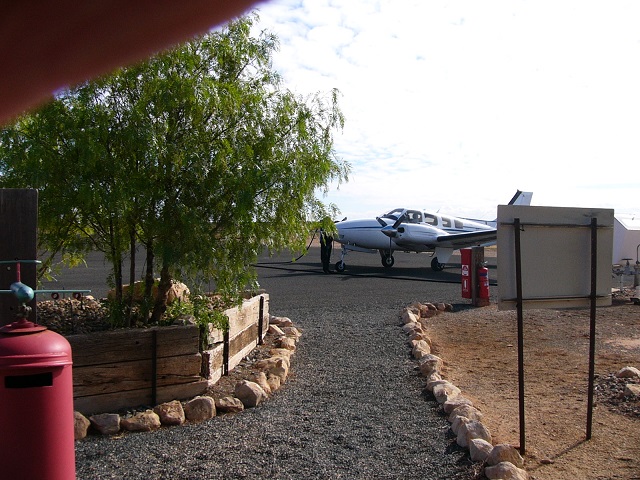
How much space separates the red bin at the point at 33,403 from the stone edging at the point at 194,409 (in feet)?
Result: 6.22

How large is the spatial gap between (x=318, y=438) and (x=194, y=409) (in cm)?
112

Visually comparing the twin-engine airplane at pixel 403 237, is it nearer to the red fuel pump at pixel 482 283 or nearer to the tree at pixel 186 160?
the red fuel pump at pixel 482 283

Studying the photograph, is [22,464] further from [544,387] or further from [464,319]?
[464,319]

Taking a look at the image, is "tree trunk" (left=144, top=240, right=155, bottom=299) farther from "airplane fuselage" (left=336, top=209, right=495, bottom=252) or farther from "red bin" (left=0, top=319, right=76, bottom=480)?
"airplane fuselage" (left=336, top=209, right=495, bottom=252)

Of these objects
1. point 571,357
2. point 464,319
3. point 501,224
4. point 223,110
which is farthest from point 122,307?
point 464,319

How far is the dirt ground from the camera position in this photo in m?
4.61

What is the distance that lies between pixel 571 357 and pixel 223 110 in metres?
5.76

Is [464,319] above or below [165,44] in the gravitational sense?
below

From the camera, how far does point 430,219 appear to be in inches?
1063

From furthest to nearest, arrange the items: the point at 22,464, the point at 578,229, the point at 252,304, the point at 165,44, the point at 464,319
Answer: the point at 464,319
the point at 252,304
the point at 578,229
the point at 22,464
the point at 165,44

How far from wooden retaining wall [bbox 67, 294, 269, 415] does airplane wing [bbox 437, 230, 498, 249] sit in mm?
20200

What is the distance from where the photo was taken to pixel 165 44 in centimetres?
106

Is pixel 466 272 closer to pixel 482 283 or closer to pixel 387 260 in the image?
pixel 482 283

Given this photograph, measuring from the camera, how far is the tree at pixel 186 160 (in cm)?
522
